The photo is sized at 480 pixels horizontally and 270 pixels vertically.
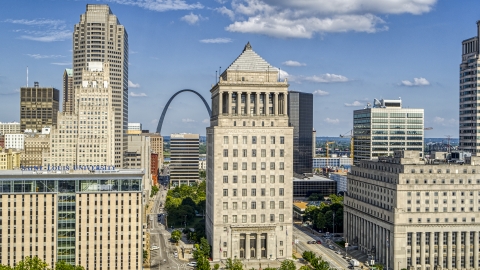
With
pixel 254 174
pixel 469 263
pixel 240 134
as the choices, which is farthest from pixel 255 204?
pixel 469 263

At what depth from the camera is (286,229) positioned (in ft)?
606

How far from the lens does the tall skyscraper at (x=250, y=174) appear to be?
182625mm

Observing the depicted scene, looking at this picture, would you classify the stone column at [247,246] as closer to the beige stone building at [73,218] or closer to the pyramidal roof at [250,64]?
the beige stone building at [73,218]

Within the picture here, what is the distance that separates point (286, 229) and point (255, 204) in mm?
14000

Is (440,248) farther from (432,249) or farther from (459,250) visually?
(459,250)

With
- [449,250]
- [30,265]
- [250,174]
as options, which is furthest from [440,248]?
[30,265]

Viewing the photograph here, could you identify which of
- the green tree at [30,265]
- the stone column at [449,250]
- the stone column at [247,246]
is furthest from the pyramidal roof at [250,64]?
the green tree at [30,265]

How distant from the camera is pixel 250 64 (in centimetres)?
19088

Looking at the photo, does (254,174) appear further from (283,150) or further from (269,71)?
(269,71)

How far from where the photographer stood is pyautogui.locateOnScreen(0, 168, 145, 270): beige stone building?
16125 cm

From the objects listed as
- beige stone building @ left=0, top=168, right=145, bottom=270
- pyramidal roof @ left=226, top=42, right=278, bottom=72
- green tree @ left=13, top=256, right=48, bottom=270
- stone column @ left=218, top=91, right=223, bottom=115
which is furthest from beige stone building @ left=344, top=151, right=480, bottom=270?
green tree @ left=13, top=256, right=48, bottom=270

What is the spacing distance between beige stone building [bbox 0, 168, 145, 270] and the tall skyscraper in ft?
99.9

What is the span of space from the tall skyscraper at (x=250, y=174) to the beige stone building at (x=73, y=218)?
3044cm

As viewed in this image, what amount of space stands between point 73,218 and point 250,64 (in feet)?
261
